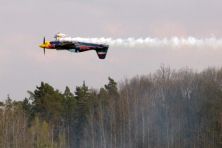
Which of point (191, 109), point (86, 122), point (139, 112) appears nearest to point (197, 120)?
point (191, 109)

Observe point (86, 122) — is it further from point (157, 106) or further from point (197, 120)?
point (197, 120)

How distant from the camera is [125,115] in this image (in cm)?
10988

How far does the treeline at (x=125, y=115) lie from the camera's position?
99.1 metres

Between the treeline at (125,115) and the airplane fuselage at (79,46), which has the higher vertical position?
the airplane fuselage at (79,46)

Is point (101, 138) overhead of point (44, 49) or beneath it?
beneath

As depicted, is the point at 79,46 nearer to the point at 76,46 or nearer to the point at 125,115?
the point at 76,46

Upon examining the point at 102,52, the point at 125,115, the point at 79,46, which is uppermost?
the point at 79,46

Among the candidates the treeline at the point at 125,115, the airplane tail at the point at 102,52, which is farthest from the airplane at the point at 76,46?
the treeline at the point at 125,115

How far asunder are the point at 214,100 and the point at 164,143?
29.8 ft

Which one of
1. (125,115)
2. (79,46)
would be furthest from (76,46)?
(125,115)

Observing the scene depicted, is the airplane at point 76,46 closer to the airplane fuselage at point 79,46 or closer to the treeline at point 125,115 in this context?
the airplane fuselage at point 79,46

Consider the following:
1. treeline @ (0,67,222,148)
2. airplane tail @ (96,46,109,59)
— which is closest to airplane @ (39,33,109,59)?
airplane tail @ (96,46,109,59)

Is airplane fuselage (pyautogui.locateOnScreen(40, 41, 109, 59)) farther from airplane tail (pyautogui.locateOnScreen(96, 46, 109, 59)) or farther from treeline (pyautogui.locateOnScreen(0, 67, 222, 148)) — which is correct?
treeline (pyautogui.locateOnScreen(0, 67, 222, 148))

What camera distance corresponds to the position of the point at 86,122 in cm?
11712
